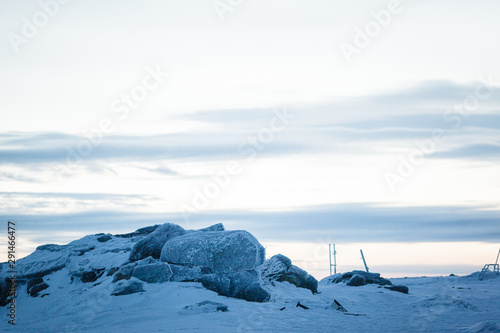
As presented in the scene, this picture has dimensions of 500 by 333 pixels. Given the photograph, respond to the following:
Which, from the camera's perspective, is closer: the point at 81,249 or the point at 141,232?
the point at 81,249

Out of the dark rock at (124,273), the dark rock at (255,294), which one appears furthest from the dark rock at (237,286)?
the dark rock at (124,273)

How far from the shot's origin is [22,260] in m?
26.6

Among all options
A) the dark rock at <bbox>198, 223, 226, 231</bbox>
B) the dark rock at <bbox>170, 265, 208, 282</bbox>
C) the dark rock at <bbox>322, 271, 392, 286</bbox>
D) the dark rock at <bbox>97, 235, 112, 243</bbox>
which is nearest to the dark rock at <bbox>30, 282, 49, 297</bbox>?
the dark rock at <bbox>97, 235, 112, 243</bbox>

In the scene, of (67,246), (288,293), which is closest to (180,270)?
(288,293)

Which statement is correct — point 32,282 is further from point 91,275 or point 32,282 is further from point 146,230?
point 146,230

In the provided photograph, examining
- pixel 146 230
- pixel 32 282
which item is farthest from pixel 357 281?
pixel 32 282

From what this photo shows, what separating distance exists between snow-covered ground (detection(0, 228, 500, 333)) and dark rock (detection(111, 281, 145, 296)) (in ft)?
0.82

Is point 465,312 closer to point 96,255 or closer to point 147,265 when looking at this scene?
point 147,265

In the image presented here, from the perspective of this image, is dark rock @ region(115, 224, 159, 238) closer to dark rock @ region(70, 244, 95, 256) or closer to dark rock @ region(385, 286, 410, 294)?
dark rock @ region(70, 244, 95, 256)

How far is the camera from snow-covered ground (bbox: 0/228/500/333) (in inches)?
625

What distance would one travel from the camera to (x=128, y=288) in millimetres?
19109

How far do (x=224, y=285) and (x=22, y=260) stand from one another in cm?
1256

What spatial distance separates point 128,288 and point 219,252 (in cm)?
366

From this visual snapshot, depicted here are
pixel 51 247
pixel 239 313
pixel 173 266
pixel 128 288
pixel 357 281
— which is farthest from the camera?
pixel 357 281
